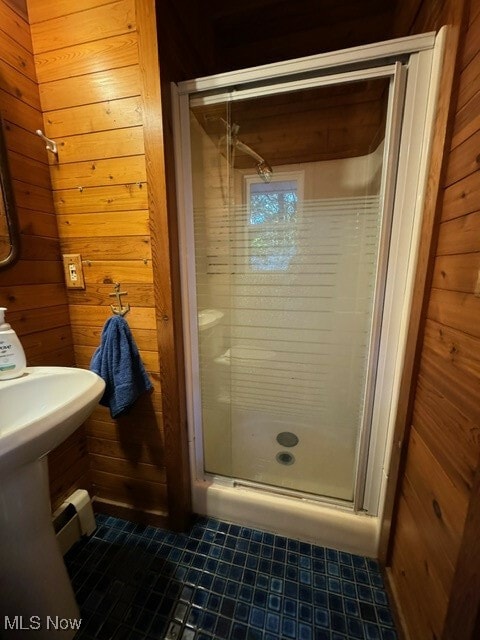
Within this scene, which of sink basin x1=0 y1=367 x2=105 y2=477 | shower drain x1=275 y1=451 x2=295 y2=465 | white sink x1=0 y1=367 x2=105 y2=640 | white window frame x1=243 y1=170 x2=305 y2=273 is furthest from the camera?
shower drain x1=275 y1=451 x2=295 y2=465

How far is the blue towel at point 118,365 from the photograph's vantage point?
1.00 m

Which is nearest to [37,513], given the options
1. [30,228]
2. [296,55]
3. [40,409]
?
[40,409]

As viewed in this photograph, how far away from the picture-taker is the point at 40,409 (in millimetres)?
800

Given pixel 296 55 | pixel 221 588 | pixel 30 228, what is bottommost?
pixel 221 588

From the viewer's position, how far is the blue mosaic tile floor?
873mm

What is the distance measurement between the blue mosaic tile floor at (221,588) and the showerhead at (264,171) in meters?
1.78

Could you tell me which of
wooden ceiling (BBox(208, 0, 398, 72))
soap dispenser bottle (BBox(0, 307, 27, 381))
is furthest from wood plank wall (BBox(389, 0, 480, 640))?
soap dispenser bottle (BBox(0, 307, 27, 381))

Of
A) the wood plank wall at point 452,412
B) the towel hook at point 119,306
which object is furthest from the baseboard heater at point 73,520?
the wood plank wall at point 452,412

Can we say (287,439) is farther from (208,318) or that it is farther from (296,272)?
(296,272)

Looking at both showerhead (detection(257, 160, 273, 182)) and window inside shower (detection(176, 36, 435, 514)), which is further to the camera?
showerhead (detection(257, 160, 273, 182))

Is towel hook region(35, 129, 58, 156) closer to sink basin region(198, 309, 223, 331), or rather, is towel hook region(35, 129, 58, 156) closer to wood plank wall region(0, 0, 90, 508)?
wood plank wall region(0, 0, 90, 508)

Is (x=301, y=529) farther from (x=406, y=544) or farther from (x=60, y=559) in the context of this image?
(x=60, y=559)

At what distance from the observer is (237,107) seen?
114 cm

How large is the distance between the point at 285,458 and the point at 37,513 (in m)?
1.13
